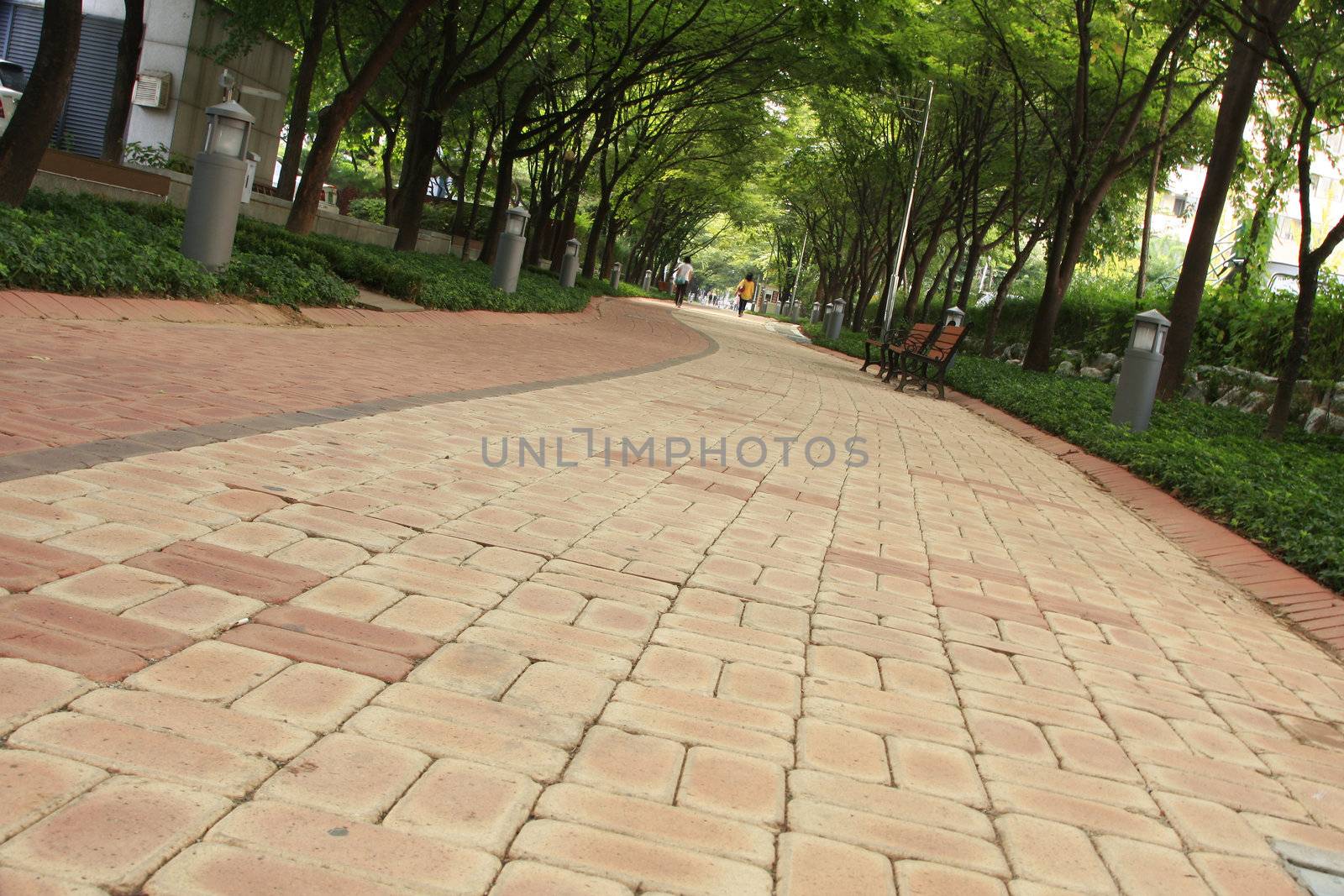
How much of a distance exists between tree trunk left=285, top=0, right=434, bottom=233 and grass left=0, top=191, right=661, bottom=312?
31.9 inches

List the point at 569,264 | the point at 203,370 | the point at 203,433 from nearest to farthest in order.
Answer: the point at 203,433 → the point at 203,370 → the point at 569,264

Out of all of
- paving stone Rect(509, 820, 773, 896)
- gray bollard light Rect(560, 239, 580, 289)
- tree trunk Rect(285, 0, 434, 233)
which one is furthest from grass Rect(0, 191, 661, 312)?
gray bollard light Rect(560, 239, 580, 289)

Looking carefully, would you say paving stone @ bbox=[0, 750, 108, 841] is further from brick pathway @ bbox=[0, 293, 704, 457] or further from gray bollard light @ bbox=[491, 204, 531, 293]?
gray bollard light @ bbox=[491, 204, 531, 293]

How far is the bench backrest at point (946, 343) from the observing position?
16234 mm

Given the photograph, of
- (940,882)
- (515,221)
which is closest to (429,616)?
(940,882)

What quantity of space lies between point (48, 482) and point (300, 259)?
877 centimetres

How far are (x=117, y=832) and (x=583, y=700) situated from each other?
3.91 feet

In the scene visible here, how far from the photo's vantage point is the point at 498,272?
60.4 ft

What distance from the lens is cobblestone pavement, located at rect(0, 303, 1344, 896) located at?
218 centimetres

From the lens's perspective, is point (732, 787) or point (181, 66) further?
point (181, 66)

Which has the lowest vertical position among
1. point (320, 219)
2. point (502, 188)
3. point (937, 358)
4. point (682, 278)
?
point (937, 358)

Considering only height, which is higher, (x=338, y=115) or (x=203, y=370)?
(x=338, y=115)

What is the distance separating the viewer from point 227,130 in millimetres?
10852

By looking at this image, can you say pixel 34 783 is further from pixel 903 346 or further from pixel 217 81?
pixel 217 81
